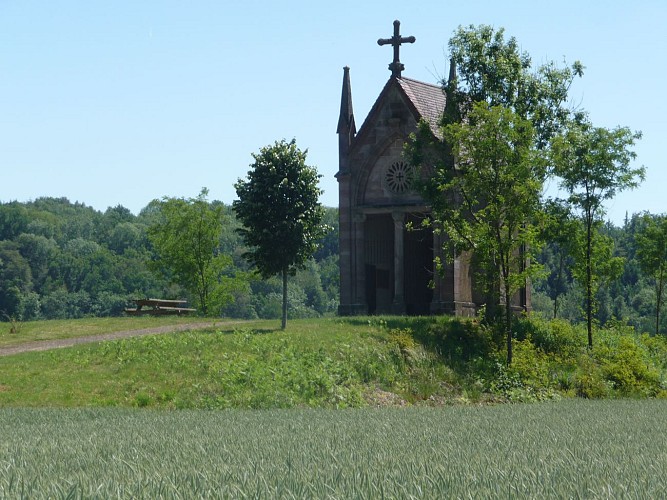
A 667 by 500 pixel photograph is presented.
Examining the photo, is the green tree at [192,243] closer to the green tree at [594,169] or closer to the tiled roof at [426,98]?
the tiled roof at [426,98]

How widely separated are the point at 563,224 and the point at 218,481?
38.8 metres

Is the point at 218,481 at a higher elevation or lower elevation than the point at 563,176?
lower

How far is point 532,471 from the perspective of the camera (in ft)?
23.1

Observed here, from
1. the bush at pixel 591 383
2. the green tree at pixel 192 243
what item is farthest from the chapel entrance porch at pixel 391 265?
the green tree at pixel 192 243

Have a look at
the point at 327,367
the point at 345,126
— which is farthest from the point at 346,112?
the point at 327,367

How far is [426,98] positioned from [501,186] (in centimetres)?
1454

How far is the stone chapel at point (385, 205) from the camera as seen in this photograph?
158ft

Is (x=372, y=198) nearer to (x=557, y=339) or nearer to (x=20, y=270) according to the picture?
(x=557, y=339)

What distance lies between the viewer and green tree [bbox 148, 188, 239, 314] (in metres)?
71.9

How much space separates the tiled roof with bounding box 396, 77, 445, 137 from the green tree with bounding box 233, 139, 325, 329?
919 cm

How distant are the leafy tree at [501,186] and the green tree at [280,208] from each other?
6.74m

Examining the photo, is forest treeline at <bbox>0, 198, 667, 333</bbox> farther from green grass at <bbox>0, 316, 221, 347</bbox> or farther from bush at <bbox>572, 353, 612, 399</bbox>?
bush at <bbox>572, 353, 612, 399</bbox>

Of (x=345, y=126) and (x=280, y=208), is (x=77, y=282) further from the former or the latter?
(x=280, y=208)

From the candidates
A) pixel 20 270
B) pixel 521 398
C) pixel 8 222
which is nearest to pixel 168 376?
pixel 521 398
